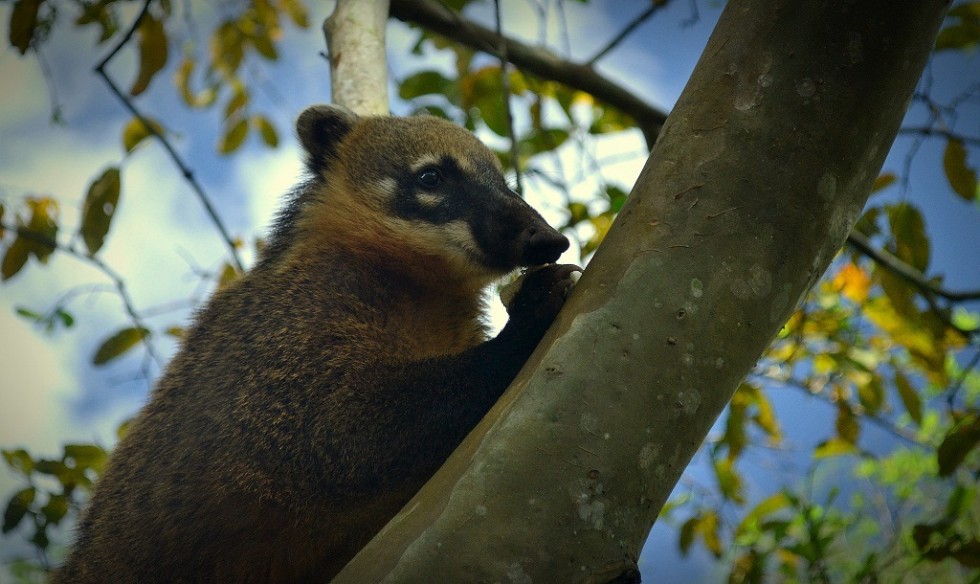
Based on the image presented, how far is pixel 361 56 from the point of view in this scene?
469 cm

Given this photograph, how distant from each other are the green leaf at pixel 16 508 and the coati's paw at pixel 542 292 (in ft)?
11.0

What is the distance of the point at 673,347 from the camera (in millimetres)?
2219

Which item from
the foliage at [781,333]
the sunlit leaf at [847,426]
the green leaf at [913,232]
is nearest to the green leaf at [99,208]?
the foliage at [781,333]

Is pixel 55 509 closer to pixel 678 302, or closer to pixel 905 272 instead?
pixel 678 302

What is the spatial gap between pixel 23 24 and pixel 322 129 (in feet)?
5.32

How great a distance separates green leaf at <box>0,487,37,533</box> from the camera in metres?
4.54

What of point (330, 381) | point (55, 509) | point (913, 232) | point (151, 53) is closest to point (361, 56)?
point (151, 53)

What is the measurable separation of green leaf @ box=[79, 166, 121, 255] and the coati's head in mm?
1260

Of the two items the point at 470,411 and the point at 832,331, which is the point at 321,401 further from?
the point at 832,331

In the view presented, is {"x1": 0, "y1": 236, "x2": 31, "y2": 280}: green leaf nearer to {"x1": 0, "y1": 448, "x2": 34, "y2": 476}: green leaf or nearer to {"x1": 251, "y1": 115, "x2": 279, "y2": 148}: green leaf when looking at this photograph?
{"x1": 0, "y1": 448, "x2": 34, "y2": 476}: green leaf

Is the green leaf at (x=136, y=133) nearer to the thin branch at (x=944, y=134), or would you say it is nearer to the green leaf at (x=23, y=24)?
the green leaf at (x=23, y=24)

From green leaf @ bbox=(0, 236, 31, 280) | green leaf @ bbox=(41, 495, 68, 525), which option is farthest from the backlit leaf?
green leaf @ bbox=(0, 236, 31, 280)

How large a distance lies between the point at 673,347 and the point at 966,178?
3714 millimetres

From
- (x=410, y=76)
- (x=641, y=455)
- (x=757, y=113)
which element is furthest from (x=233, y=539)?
(x=410, y=76)
